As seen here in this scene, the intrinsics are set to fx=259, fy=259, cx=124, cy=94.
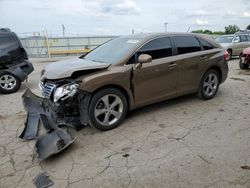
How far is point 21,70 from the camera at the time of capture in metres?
8.64

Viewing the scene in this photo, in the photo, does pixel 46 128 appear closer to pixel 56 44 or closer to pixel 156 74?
pixel 156 74

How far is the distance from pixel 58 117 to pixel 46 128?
299mm

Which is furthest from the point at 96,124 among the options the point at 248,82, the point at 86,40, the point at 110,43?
the point at 86,40

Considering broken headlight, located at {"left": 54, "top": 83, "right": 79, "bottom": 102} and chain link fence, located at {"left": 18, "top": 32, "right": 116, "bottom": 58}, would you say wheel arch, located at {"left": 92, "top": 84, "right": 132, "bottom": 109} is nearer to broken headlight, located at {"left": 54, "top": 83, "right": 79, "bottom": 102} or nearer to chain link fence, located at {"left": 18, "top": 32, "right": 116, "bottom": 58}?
broken headlight, located at {"left": 54, "top": 83, "right": 79, "bottom": 102}

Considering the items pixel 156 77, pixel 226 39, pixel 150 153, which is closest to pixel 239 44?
pixel 226 39

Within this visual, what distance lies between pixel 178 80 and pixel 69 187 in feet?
11.1

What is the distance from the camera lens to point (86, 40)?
85.6 feet

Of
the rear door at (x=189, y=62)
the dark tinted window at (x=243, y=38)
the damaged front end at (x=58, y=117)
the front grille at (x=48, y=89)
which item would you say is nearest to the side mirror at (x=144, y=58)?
the rear door at (x=189, y=62)

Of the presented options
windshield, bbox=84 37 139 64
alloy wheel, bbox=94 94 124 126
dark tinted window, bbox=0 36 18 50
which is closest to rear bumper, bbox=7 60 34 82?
dark tinted window, bbox=0 36 18 50

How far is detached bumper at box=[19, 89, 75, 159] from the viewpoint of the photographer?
388cm

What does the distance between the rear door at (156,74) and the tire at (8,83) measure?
510 cm

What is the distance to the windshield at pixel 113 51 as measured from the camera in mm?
5095

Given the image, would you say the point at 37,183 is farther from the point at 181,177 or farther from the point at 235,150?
the point at 235,150

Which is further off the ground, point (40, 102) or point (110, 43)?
point (110, 43)
